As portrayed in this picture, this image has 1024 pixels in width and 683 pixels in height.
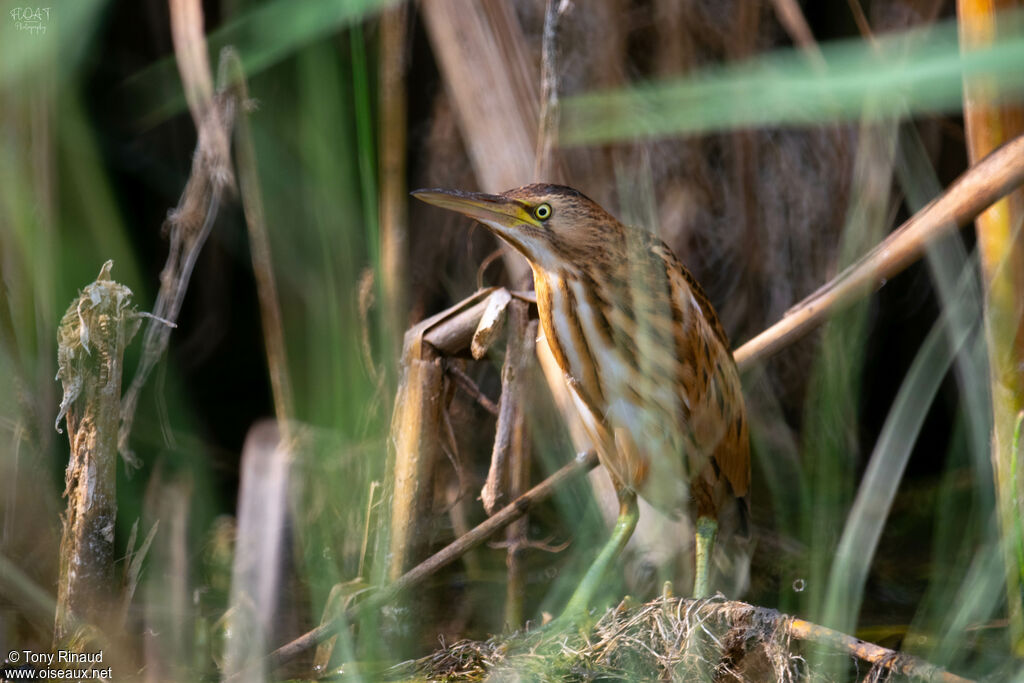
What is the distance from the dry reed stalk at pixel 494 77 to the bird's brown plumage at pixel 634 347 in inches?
10.5

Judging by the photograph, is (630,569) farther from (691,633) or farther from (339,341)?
(339,341)

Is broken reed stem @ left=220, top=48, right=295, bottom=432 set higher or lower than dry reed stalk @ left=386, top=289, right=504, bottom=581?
higher

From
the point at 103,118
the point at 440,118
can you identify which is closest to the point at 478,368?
the point at 440,118

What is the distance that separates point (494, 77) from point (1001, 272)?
0.93 m

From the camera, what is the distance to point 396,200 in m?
1.84

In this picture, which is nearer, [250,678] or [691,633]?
[250,678]

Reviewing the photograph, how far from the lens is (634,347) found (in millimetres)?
1787

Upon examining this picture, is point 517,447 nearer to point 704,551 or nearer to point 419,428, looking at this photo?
point 419,428

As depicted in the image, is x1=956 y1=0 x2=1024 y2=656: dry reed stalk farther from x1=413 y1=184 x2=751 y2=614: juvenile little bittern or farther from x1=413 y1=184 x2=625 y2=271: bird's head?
x1=413 y1=184 x2=625 y2=271: bird's head

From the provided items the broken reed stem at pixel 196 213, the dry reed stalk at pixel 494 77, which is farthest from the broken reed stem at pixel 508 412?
the broken reed stem at pixel 196 213

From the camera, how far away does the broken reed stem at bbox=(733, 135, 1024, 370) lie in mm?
1479

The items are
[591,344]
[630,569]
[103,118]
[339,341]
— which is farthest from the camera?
[103,118]

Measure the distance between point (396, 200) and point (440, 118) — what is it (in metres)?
0.72

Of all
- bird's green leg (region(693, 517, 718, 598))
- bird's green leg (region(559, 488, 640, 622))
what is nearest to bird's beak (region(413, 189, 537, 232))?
bird's green leg (region(559, 488, 640, 622))
